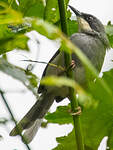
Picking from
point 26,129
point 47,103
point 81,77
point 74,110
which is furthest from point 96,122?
point 47,103

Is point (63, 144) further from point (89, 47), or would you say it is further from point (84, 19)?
point (84, 19)

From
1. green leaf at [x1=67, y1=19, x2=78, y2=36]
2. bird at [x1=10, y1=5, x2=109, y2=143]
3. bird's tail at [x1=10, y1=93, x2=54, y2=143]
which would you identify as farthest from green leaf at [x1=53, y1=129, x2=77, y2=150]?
bird at [x1=10, y1=5, x2=109, y2=143]

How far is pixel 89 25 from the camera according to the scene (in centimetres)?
334

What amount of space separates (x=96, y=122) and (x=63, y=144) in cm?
21

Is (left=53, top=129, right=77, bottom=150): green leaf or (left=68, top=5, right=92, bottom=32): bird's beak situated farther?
(left=68, top=5, right=92, bottom=32): bird's beak

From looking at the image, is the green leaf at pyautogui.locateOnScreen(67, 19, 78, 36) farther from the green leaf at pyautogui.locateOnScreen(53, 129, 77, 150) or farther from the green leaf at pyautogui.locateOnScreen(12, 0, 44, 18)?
the green leaf at pyautogui.locateOnScreen(53, 129, 77, 150)

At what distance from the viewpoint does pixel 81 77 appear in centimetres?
267

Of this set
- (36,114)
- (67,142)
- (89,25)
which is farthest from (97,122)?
(89,25)

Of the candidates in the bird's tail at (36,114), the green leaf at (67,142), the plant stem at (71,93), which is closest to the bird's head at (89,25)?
the bird's tail at (36,114)

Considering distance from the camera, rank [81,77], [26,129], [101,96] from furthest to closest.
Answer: [81,77]
[26,129]
[101,96]

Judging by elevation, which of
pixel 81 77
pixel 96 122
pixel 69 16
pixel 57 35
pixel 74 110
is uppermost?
pixel 57 35

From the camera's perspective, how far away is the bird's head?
3141 millimetres

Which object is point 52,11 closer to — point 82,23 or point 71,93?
point 71,93

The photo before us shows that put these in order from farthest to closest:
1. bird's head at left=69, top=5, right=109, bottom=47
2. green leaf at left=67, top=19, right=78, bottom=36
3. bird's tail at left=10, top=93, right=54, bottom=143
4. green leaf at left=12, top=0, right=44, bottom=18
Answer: bird's head at left=69, top=5, right=109, bottom=47 < bird's tail at left=10, top=93, right=54, bottom=143 < green leaf at left=67, top=19, right=78, bottom=36 < green leaf at left=12, top=0, right=44, bottom=18
